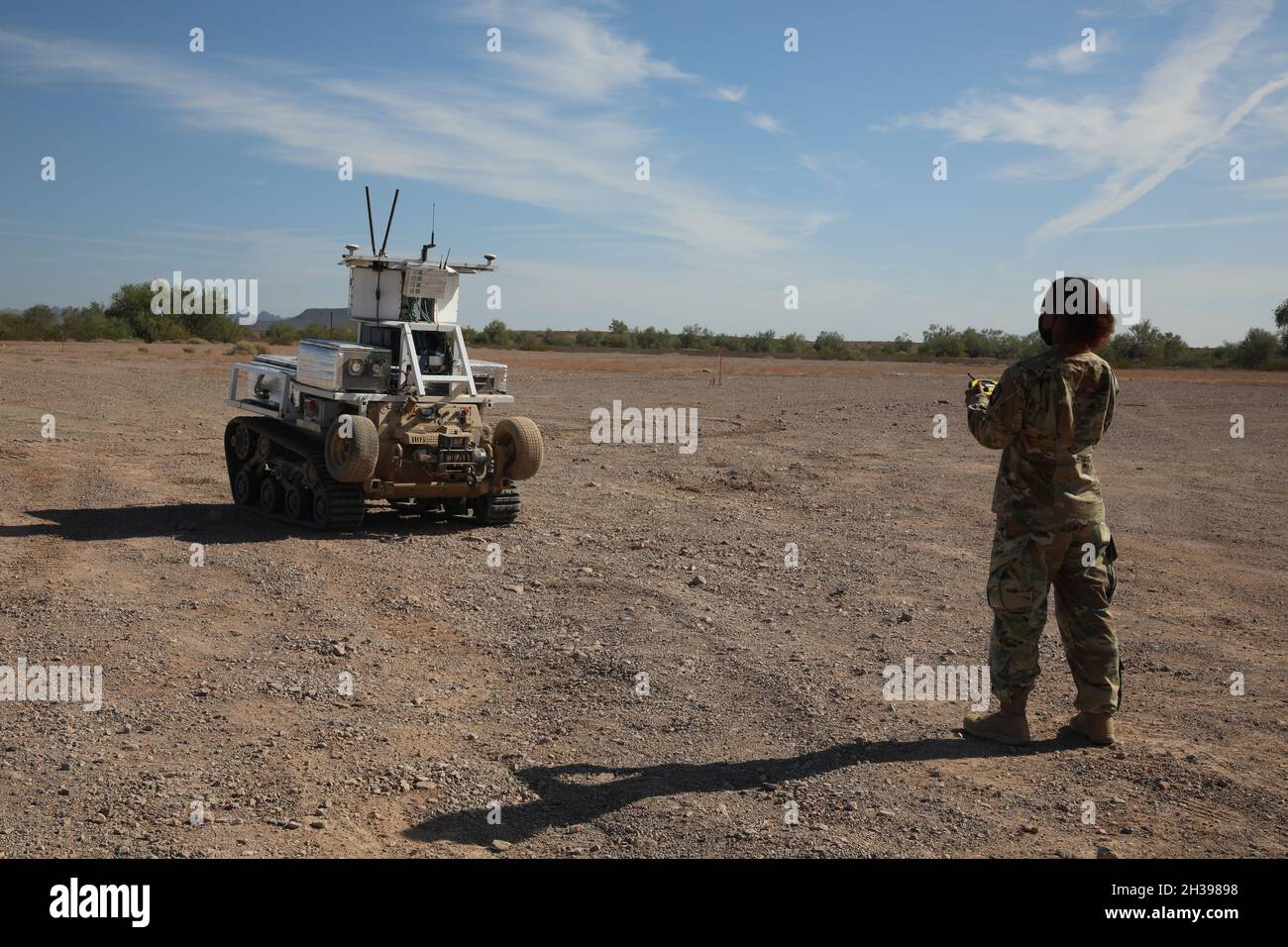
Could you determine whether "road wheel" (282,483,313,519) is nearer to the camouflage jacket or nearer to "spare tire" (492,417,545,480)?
"spare tire" (492,417,545,480)

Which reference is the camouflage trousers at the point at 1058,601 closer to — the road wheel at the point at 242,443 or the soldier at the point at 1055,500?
the soldier at the point at 1055,500

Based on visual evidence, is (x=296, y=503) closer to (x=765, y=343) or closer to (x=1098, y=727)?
(x=1098, y=727)

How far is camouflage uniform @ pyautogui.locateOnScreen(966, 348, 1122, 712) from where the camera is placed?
19.0ft

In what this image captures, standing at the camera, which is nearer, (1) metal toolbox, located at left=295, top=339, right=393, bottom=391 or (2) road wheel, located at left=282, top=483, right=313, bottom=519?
(1) metal toolbox, located at left=295, top=339, right=393, bottom=391

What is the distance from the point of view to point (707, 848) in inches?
194

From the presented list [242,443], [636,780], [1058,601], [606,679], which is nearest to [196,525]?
[242,443]

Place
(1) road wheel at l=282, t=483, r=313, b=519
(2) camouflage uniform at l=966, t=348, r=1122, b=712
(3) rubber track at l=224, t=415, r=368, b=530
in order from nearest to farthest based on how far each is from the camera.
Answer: (2) camouflage uniform at l=966, t=348, r=1122, b=712
(3) rubber track at l=224, t=415, r=368, b=530
(1) road wheel at l=282, t=483, r=313, b=519

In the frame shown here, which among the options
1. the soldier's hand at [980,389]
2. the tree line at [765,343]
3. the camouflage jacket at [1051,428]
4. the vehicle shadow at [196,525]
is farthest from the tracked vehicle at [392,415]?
the tree line at [765,343]

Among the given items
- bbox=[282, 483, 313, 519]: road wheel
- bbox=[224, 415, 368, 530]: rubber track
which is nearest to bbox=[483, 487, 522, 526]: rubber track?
bbox=[224, 415, 368, 530]: rubber track

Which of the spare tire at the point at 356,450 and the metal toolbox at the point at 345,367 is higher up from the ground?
the metal toolbox at the point at 345,367

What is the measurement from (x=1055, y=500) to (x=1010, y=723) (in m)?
1.19

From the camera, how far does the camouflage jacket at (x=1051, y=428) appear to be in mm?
5805

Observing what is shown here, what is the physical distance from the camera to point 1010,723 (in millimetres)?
6086

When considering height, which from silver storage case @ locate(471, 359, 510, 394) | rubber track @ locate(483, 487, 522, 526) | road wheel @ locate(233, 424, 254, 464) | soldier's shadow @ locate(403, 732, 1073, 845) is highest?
silver storage case @ locate(471, 359, 510, 394)
